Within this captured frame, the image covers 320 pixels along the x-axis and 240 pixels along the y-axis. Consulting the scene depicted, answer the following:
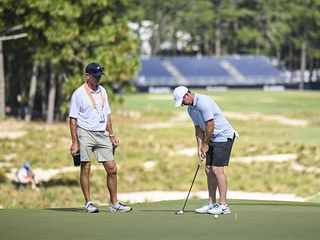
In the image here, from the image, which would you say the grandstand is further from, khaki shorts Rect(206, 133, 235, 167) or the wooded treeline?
khaki shorts Rect(206, 133, 235, 167)

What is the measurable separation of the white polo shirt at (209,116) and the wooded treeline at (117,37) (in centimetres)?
2148

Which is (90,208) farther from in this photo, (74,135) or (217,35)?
(217,35)

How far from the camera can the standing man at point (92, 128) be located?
1316 cm

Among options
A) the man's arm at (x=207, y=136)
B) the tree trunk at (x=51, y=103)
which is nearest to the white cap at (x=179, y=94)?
the man's arm at (x=207, y=136)

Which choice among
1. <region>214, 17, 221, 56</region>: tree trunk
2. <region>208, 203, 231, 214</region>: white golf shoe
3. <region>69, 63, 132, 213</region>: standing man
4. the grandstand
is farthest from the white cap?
<region>214, 17, 221, 56</region>: tree trunk

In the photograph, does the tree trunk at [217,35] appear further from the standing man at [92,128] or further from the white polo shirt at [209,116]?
the white polo shirt at [209,116]

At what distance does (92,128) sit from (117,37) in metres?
32.4

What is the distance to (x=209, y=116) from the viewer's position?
12.7m

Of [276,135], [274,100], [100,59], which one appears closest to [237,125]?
[276,135]

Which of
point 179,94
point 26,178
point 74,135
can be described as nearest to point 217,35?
point 26,178

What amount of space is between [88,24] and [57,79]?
54.2 ft

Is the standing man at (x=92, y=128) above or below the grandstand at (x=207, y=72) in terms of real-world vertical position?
above

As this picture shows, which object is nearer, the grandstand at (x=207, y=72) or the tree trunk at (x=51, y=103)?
the tree trunk at (x=51, y=103)

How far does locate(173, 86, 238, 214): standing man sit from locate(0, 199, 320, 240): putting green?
33 centimetres
